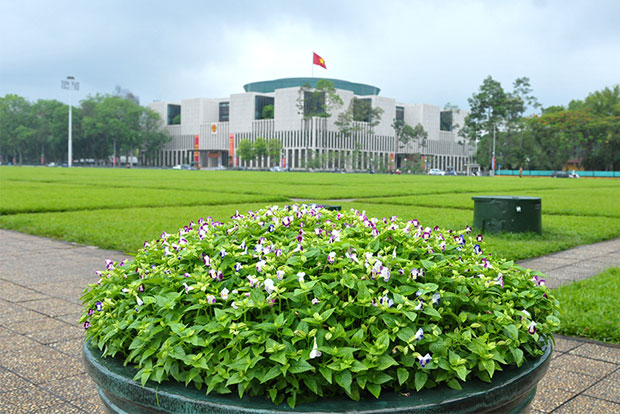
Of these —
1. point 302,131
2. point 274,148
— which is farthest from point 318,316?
point 302,131

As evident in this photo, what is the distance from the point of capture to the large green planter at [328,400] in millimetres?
1656

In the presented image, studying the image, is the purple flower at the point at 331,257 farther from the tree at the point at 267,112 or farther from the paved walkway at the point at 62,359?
the tree at the point at 267,112

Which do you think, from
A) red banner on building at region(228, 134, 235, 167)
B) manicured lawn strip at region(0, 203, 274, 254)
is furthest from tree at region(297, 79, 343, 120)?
manicured lawn strip at region(0, 203, 274, 254)

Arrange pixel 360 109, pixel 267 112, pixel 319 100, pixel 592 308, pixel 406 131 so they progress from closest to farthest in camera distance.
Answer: pixel 592 308 → pixel 319 100 → pixel 360 109 → pixel 406 131 → pixel 267 112

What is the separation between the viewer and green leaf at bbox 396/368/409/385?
1.71m

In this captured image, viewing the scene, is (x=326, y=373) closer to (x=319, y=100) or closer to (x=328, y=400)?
(x=328, y=400)

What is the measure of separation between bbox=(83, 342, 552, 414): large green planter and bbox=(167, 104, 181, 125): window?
134897mm

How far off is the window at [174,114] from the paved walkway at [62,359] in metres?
130

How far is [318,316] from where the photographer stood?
5.77 feet

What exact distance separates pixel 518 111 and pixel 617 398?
90876 mm

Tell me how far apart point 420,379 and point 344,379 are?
25 centimetres

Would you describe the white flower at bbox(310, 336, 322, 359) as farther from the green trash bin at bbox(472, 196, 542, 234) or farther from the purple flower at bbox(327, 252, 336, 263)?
the green trash bin at bbox(472, 196, 542, 234)

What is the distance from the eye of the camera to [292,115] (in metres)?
110

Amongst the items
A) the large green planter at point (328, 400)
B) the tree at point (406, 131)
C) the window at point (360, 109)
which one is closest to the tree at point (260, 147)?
the window at point (360, 109)
